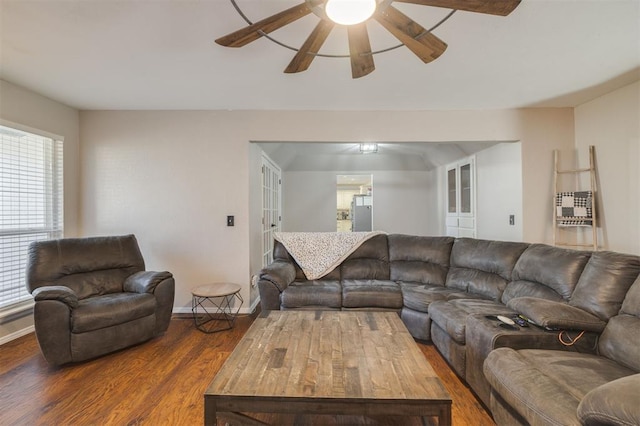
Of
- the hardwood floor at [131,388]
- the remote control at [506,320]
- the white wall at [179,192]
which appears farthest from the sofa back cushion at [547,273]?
the white wall at [179,192]

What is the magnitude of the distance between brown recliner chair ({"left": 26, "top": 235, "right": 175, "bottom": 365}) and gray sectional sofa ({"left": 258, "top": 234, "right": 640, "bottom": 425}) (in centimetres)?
108

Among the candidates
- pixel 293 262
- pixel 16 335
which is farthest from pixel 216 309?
pixel 16 335

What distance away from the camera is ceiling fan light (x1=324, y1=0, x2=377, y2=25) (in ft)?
3.88

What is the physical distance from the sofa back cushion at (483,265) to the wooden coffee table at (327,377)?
4.32 ft

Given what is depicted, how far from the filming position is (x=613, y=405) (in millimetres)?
960

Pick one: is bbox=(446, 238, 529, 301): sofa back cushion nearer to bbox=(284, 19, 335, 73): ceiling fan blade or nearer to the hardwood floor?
the hardwood floor

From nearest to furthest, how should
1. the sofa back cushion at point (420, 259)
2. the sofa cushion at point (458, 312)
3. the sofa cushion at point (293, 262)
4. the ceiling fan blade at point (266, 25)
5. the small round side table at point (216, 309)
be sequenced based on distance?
the ceiling fan blade at point (266, 25) → the sofa cushion at point (458, 312) → the small round side table at point (216, 309) → the sofa back cushion at point (420, 259) → the sofa cushion at point (293, 262)

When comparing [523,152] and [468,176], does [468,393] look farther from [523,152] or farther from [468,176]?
[468,176]

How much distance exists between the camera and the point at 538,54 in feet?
7.50

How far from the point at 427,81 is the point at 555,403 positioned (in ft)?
Result: 8.46

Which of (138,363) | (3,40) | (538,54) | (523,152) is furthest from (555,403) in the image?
(3,40)

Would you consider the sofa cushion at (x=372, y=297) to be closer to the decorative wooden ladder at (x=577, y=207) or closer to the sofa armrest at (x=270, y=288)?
the sofa armrest at (x=270, y=288)

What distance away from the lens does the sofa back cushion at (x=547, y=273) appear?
83.1 inches

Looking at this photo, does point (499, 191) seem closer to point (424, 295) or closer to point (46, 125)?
point (424, 295)
